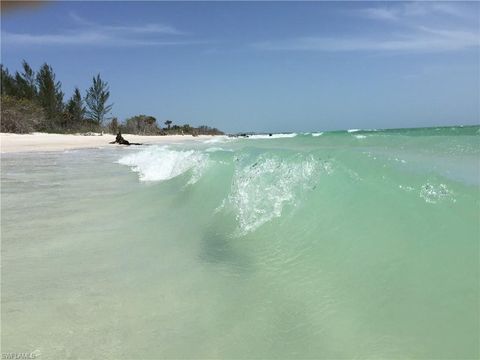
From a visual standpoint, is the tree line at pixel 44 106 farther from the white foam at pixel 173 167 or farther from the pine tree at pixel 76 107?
the white foam at pixel 173 167

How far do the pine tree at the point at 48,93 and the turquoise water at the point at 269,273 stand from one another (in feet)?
163

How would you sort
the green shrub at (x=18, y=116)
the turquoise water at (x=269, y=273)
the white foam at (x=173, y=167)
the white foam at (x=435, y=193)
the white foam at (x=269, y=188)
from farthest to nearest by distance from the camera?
the green shrub at (x=18, y=116) → the white foam at (x=173, y=167) → the white foam at (x=269, y=188) → the white foam at (x=435, y=193) → the turquoise water at (x=269, y=273)

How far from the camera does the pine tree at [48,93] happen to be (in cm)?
5047

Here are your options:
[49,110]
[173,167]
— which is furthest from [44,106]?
[173,167]

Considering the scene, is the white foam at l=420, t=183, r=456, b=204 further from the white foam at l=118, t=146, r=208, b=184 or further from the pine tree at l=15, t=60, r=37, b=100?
the pine tree at l=15, t=60, r=37, b=100

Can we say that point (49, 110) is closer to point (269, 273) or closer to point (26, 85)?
point (26, 85)

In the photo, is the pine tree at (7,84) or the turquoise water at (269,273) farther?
the pine tree at (7,84)

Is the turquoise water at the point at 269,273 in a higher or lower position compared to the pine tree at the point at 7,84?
lower

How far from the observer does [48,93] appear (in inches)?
2016

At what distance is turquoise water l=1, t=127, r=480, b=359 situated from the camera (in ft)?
7.29

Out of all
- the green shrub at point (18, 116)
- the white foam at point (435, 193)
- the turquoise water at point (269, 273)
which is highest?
the green shrub at point (18, 116)

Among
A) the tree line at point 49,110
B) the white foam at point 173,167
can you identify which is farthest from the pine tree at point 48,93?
the white foam at point 173,167

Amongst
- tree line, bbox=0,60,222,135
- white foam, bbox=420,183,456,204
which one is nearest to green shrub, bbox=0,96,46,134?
tree line, bbox=0,60,222,135

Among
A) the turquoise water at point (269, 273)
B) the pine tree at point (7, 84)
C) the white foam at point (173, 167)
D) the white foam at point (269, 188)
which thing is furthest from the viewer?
the pine tree at point (7, 84)
